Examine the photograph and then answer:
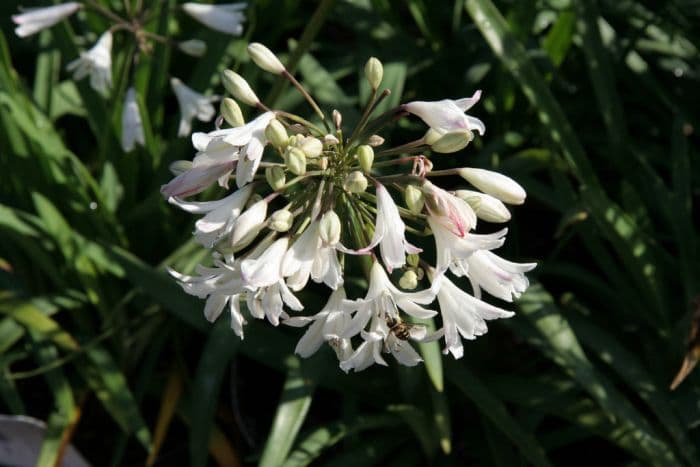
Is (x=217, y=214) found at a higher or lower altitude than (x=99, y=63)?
higher

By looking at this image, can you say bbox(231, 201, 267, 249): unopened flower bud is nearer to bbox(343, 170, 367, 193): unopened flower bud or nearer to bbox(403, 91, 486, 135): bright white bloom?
bbox(343, 170, 367, 193): unopened flower bud

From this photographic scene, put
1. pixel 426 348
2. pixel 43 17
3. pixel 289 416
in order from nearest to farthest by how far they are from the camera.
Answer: pixel 426 348
pixel 289 416
pixel 43 17

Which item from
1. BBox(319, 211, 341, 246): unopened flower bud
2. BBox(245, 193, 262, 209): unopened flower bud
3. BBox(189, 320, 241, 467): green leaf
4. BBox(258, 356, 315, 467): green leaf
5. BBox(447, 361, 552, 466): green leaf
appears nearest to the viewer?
BBox(319, 211, 341, 246): unopened flower bud

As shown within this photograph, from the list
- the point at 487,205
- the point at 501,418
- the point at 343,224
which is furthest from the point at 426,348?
the point at 487,205

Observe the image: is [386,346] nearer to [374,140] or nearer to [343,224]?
[343,224]

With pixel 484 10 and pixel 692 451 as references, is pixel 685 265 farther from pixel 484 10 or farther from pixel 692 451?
pixel 484 10

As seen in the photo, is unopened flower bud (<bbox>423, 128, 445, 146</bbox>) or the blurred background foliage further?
the blurred background foliage

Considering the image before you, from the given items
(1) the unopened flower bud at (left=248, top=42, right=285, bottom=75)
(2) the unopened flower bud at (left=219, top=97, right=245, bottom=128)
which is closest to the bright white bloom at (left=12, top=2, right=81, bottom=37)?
(1) the unopened flower bud at (left=248, top=42, right=285, bottom=75)

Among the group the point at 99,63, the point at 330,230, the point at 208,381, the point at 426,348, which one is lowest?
the point at 208,381
